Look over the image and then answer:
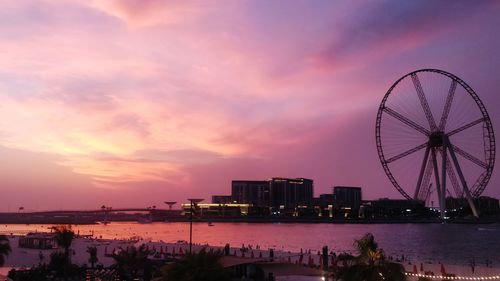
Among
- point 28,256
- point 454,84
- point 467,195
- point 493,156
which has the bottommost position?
point 28,256

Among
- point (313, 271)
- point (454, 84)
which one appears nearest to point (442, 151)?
point (454, 84)

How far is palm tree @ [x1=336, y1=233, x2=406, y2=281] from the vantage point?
2233 cm

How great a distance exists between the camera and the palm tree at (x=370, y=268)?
22328mm

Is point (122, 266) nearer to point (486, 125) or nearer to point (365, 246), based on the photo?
point (365, 246)

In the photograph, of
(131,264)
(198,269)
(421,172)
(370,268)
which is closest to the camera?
(370,268)

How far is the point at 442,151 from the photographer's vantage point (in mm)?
160750

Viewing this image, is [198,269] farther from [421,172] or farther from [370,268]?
[421,172]

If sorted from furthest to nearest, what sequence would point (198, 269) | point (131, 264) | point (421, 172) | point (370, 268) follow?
point (421, 172), point (131, 264), point (198, 269), point (370, 268)

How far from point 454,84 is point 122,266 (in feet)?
426

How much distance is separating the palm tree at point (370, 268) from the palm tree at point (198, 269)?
487 centimetres

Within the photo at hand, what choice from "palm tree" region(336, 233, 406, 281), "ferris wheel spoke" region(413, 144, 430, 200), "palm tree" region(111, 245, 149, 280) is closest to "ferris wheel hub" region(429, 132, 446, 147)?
"ferris wheel spoke" region(413, 144, 430, 200)

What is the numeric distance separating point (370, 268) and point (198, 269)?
6712 millimetres

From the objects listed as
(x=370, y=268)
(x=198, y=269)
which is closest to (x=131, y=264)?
(x=198, y=269)

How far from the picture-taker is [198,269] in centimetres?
2305
